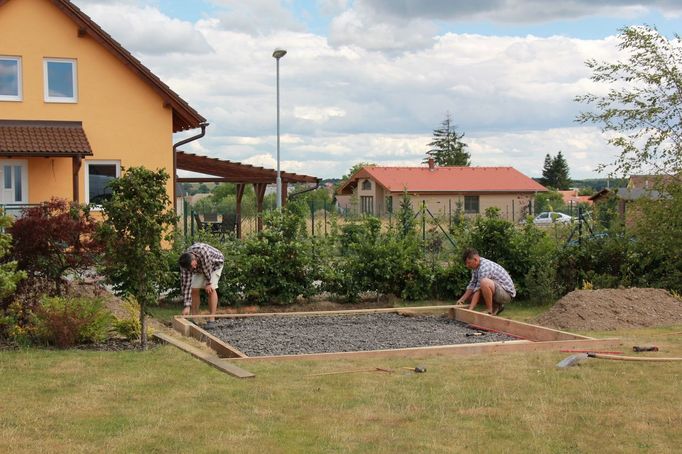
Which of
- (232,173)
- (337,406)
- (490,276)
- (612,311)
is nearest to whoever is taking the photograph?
(337,406)

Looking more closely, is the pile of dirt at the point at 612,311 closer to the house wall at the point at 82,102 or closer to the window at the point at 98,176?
the house wall at the point at 82,102

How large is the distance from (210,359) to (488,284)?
5.56 meters

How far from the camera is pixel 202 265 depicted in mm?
12984

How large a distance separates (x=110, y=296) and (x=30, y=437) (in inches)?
268

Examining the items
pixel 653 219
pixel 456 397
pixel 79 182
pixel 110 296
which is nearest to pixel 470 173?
pixel 79 182

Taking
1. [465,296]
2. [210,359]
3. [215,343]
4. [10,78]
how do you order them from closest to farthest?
[210,359]
[215,343]
[465,296]
[10,78]

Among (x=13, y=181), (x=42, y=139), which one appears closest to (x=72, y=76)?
(x=42, y=139)

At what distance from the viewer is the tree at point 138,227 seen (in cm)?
971

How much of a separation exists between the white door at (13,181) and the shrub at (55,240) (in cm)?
1300

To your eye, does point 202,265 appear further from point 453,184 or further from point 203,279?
point 453,184

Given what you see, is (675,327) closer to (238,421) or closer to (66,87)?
(238,421)

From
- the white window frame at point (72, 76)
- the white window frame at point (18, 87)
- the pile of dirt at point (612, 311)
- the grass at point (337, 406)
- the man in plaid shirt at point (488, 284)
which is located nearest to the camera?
the grass at point (337, 406)

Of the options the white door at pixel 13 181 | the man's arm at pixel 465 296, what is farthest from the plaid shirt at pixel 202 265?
the white door at pixel 13 181

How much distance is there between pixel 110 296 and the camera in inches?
509
